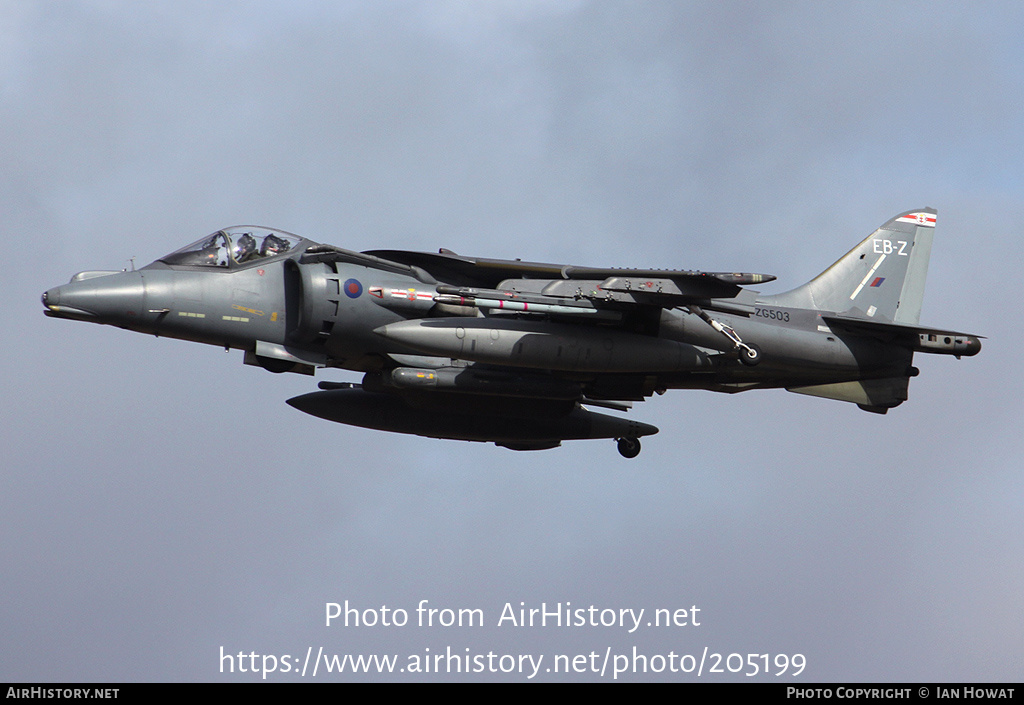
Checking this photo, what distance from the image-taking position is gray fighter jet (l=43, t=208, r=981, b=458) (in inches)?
650

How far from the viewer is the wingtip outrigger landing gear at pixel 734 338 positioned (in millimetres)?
17719

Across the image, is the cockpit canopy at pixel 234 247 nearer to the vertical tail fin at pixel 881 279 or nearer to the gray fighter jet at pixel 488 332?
the gray fighter jet at pixel 488 332

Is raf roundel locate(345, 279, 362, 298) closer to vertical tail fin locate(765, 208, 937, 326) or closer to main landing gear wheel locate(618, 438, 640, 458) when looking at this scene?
main landing gear wheel locate(618, 438, 640, 458)

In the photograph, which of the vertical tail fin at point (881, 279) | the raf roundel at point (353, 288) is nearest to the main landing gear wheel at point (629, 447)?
the vertical tail fin at point (881, 279)

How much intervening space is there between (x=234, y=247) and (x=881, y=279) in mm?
11336

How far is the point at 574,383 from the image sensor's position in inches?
728

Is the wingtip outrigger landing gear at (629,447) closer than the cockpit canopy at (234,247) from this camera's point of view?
No

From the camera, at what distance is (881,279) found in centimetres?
2169

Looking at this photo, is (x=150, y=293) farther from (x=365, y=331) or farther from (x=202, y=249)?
(x=365, y=331)

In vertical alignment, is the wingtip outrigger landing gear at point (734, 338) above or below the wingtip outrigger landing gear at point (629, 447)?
above

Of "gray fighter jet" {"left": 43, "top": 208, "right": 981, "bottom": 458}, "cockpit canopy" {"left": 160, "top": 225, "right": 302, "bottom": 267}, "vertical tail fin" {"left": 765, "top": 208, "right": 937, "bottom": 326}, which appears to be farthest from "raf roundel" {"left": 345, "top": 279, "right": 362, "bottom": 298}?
"vertical tail fin" {"left": 765, "top": 208, "right": 937, "bottom": 326}

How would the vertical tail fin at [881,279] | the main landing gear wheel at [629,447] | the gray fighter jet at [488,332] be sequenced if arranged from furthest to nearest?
1. the vertical tail fin at [881,279]
2. the main landing gear wheel at [629,447]
3. the gray fighter jet at [488,332]

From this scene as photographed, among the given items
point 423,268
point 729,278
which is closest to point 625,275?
point 729,278

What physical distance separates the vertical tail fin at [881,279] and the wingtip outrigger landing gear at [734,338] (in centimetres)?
248
